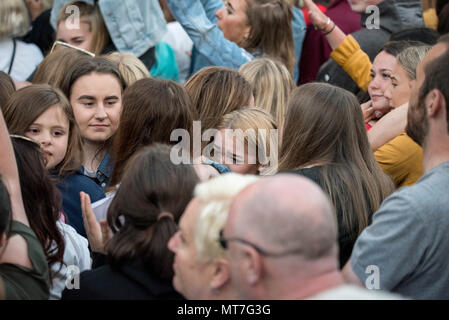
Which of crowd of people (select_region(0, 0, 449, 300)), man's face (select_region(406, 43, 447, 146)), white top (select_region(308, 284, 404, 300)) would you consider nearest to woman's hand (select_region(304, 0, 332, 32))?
crowd of people (select_region(0, 0, 449, 300))

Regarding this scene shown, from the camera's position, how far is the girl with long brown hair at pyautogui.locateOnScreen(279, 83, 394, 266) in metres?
2.84

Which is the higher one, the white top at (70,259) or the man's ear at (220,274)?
the man's ear at (220,274)

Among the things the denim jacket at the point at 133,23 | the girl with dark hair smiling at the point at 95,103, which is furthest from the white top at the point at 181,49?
the girl with dark hair smiling at the point at 95,103

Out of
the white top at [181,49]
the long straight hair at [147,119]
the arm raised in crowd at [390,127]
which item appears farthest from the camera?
the white top at [181,49]

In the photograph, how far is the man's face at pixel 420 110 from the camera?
2400mm

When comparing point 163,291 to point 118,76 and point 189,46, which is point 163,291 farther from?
point 189,46

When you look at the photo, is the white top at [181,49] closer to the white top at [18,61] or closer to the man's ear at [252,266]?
the white top at [18,61]

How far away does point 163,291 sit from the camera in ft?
7.09

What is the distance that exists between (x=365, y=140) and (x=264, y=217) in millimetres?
1540

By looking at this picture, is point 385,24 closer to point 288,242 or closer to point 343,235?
point 343,235

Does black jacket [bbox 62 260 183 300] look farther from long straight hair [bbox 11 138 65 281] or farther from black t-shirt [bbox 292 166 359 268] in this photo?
black t-shirt [bbox 292 166 359 268]

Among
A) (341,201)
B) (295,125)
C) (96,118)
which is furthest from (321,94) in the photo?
(96,118)

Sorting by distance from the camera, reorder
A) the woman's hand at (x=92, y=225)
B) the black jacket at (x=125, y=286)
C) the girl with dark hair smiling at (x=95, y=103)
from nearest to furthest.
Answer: the black jacket at (x=125, y=286), the woman's hand at (x=92, y=225), the girl with dark hair smiling at (x=95, y=103)

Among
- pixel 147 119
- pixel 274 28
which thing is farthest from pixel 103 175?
pixel 274 28
